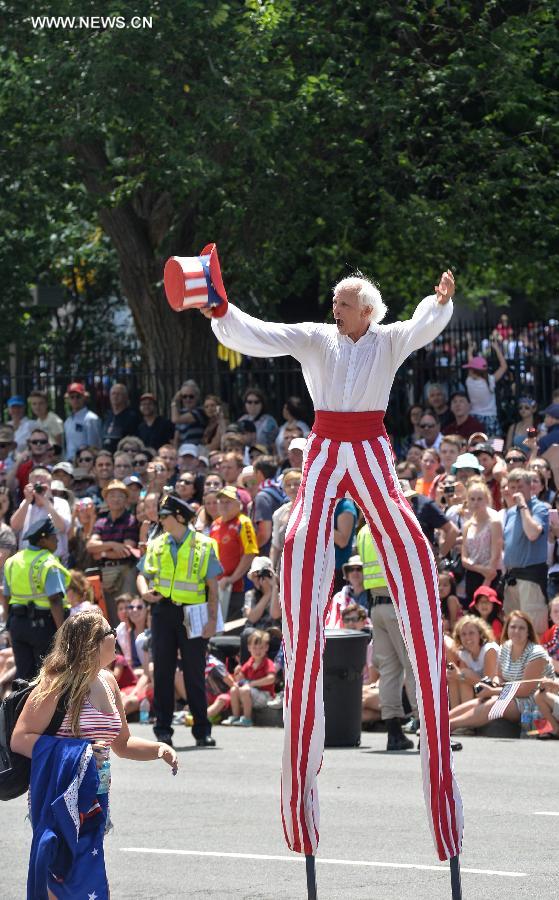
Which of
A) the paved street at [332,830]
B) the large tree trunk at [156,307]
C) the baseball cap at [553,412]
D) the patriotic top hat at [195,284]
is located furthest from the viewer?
the large tree trunk at [156,307]

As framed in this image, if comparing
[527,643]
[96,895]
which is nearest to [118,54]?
[527,643]

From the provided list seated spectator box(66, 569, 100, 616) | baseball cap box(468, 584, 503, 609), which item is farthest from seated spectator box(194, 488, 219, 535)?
baseball cap box(468, 584, 503, 609)

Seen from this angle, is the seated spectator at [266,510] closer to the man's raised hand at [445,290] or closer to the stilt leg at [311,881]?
the man's raised hand at [445,290]

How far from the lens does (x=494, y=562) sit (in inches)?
523

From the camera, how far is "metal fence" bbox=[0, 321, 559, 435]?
17.9 m

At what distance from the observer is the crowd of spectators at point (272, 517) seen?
1297 centimetres

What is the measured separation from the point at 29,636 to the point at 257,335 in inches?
275

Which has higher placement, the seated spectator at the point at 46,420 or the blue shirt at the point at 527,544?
the seated spectator at the point at 46,420

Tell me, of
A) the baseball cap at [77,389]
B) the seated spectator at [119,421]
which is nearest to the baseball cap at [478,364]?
the seated spectator at [119,421]

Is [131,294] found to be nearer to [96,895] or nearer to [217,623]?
[217,623]

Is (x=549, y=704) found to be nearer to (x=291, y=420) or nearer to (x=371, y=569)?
(x=371, y=569)

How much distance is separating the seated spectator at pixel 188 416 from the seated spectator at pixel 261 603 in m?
4.06

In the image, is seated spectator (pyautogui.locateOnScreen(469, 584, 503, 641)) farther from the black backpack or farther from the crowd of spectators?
the black backpack

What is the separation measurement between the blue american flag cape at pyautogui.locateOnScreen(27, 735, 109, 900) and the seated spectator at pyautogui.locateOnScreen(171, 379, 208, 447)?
1190 centimetres
